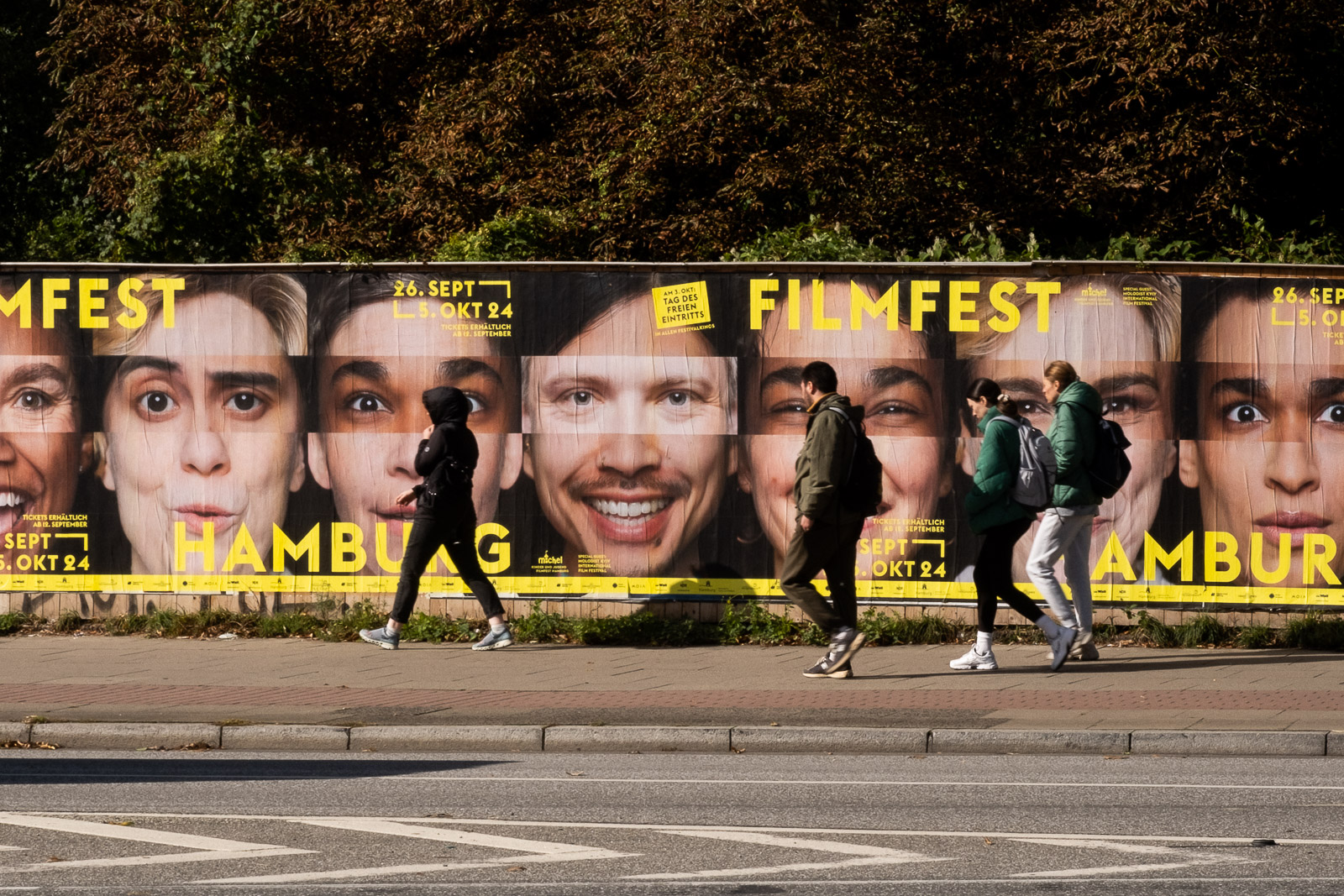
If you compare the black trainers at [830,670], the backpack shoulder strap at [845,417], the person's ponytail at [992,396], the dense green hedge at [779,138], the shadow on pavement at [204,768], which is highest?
the dense green hedge at [779,138]

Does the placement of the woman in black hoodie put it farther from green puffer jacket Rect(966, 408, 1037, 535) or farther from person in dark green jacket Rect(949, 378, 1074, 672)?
green puffer jacket Rect(966, 408, 1037, 535)

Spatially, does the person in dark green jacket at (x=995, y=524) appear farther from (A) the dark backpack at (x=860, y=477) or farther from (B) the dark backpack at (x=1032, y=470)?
(A) the dark backpack at (x=860, y=477)

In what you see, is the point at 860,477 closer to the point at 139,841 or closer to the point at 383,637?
the point at 383,637

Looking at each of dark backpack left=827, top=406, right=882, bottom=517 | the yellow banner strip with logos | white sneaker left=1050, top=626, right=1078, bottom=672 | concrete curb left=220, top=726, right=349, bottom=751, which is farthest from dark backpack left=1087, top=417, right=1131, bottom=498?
concrete curb left=220, top=726, right=349, bottom=751

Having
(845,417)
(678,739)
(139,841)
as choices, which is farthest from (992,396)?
(139,841)

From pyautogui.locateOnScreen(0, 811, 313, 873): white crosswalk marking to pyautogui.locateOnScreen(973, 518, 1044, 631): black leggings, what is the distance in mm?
5349

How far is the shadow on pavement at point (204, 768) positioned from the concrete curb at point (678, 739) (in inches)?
11.3

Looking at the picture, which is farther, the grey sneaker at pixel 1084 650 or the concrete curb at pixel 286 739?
the grey sneaker at pixel 1084 650

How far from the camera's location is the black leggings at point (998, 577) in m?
9.88

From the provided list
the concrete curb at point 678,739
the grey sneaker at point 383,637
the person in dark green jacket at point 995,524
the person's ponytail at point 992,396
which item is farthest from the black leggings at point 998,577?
the grey sneaker at point 383,637

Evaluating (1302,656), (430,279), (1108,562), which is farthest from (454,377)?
(1302,656)

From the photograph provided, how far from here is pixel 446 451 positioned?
1074cm

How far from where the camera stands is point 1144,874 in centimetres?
534

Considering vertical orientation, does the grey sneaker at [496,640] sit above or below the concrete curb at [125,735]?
above
